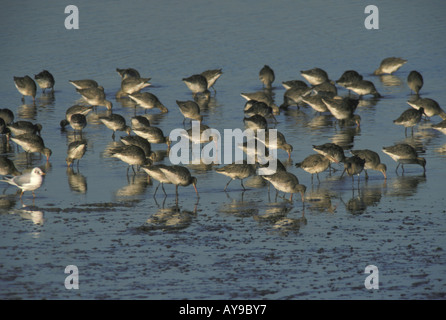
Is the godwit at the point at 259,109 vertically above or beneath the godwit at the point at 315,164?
above

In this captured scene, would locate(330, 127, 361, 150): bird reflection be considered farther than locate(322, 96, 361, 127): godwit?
No

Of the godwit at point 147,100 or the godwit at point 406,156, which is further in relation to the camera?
the godwit at point 147,100

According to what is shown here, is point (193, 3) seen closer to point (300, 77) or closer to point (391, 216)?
point (300, 77)

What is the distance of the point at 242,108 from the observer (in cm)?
3048

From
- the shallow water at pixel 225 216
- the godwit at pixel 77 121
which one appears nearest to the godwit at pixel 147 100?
the shallow water at pixel 225 216

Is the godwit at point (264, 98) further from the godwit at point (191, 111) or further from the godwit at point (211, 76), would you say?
the godwit at point (211, 76)

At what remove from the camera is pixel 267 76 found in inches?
1336

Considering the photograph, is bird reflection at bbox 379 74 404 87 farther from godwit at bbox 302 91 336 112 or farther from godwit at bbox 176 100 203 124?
godwit at bbox 176 100 203 124

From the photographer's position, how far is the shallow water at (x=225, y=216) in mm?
13531

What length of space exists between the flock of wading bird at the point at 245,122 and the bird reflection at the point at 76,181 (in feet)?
2.21

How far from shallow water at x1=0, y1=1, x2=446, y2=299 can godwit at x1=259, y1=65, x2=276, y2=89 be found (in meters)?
0.40

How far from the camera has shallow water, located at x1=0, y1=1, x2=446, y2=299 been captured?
13.5 metres

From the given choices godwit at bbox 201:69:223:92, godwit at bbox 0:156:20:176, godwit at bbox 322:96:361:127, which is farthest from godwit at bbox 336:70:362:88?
godwit at bbox 0:156:20:176

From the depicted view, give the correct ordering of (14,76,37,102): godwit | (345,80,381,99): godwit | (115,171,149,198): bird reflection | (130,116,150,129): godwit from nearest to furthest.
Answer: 1. (115,171,149,198): bird reflection
2. (130,116,150,129): godwit
3. (345,80,381,99): godwit
4. (14,76,37,102): godwit
